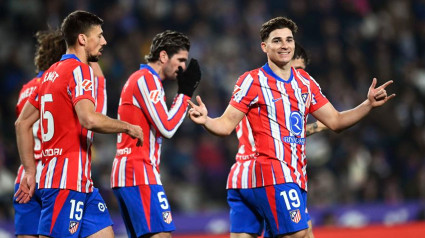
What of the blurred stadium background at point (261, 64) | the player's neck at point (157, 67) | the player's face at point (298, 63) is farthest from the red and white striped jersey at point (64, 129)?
the blurred stadium background at point (261, 64)

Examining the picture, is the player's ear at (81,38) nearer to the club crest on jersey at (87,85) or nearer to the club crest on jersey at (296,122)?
the club crest on jersey at (87,85)

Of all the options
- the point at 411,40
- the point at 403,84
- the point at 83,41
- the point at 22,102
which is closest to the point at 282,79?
the point at 83,41

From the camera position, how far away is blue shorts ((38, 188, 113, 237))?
493 cm

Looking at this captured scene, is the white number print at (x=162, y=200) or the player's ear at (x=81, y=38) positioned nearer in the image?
the player's ear at (x=81, y=38)

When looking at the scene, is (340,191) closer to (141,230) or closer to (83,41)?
(141,230)

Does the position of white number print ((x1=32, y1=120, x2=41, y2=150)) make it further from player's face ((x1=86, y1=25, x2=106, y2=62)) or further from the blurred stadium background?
the blurred stadium background

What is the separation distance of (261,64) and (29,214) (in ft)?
26.2

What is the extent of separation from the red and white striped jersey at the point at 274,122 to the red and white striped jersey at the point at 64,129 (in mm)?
1266

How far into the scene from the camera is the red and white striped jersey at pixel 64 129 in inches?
195

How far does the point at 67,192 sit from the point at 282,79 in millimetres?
1946

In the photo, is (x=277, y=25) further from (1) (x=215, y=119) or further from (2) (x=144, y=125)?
(2) (x=144, y=125)

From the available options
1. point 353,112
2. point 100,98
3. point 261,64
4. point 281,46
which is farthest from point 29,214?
point 261,64

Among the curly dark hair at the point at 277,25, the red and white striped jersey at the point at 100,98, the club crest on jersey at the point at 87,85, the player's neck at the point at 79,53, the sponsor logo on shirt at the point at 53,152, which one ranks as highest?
the curly dark hair at the point at 277,25

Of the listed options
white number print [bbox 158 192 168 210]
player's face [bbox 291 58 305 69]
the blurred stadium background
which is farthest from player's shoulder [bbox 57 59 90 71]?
the blurred stadium background
